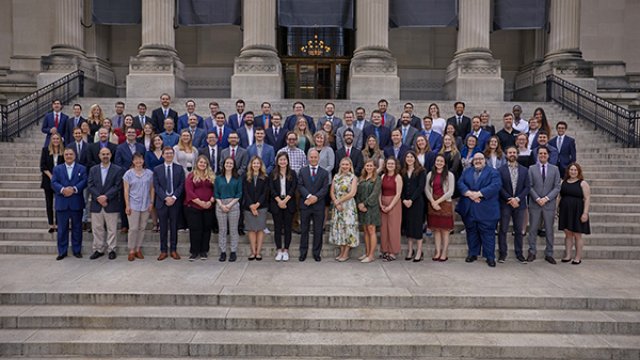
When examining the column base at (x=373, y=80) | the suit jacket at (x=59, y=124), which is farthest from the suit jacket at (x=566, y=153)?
the suit jacket at (x=59, y=124)

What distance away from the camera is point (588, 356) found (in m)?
5.77

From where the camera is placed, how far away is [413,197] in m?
8.52

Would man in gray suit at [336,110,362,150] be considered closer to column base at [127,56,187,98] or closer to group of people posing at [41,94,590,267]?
group of people posing at [41,94,590,267]

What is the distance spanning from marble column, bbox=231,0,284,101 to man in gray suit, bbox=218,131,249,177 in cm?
914

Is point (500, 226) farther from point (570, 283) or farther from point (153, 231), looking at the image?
point (153, 231)

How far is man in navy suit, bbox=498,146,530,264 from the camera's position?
8523 mm

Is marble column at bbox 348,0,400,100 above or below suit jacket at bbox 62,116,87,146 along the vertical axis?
above

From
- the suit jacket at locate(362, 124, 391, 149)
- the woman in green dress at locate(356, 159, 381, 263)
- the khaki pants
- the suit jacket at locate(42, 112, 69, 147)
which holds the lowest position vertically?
the khaki pants

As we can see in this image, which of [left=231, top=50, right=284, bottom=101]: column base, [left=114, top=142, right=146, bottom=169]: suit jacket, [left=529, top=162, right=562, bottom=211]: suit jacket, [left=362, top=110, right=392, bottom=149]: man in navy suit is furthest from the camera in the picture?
[left=231, top=50, right=284, bottom=101]: column base

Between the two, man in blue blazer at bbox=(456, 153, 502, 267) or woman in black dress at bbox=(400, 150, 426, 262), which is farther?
woman in black dress at bbox=(400, 150, 426, 262)

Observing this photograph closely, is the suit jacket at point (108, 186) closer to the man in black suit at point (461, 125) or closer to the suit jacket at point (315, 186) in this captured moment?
the suit jacket at point (315, 186)

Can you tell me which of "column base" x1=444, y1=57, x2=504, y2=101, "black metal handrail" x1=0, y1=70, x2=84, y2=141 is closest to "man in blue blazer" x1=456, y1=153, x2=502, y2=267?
"column base" x1=444, y1=57, x2=504, y2=101

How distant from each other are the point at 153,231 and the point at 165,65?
10.7 metres

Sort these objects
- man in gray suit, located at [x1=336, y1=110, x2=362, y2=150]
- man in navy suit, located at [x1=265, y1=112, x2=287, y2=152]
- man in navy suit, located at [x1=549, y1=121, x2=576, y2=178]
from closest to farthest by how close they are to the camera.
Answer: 1. man in navy suit, located at [x1=549, y1=121, x2=576, y2=178]
2. man in gray suit, located at [x1=336, y1=110, x2=362, y2=150]
3. man in navy suit, located at [x1=265, y1=112, x2=287, y2=152]
